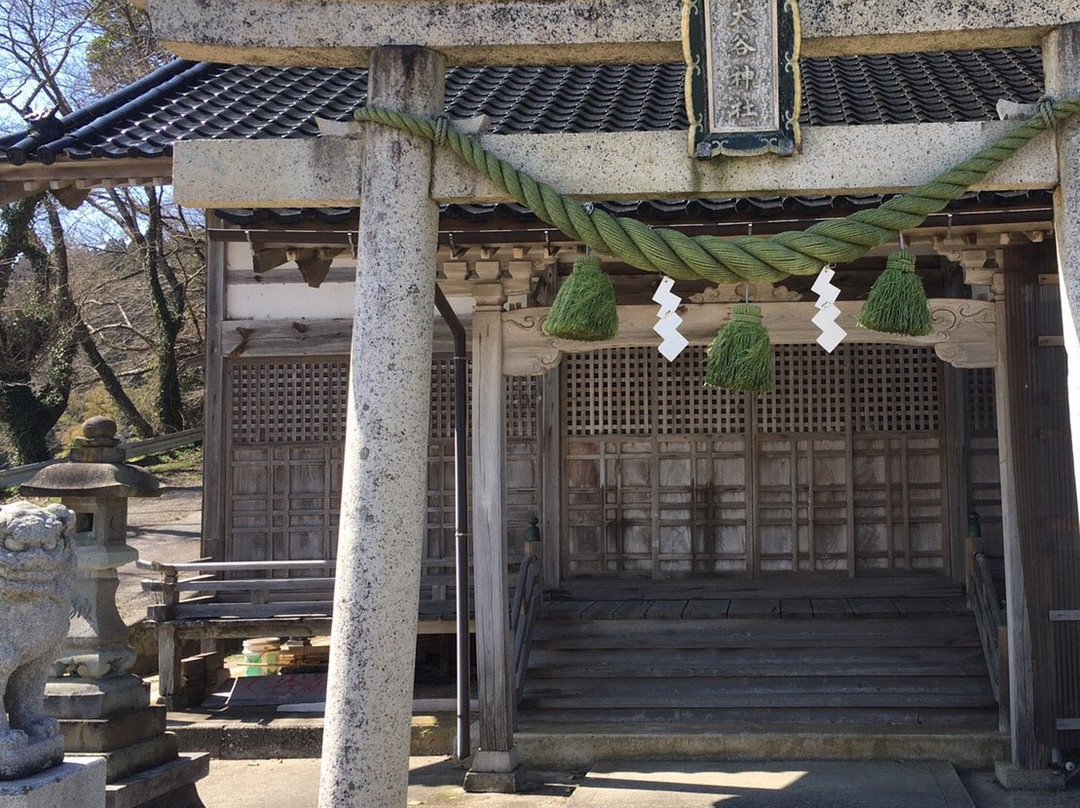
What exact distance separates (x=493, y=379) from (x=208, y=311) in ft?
12.6

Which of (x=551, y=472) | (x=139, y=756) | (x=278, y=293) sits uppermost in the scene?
(x=278, y=293)

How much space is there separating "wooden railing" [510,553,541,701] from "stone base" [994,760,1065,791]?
10.9ft

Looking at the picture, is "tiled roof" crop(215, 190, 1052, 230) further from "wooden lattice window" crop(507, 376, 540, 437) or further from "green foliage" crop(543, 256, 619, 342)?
"wooden lattice window" crop(507, 376, 540, 437)

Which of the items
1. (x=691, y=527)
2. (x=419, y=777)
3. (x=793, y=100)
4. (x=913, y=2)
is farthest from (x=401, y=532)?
(x=691, y=527)

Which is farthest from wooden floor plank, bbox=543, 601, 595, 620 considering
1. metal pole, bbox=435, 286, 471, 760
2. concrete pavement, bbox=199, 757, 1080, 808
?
concrete pavement, bbox=199, 757, 1080, 808

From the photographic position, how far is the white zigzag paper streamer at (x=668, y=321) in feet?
15.4

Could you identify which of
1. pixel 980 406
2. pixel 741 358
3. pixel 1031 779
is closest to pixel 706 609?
pixel 1031 779

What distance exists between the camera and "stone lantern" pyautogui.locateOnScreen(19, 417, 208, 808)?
642cm

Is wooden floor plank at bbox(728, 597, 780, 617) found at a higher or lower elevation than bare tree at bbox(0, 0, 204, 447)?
lower

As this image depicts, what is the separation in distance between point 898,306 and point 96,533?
528 centimetres

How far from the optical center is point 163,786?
6605 millimetres

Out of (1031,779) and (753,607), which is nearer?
(1031,779)

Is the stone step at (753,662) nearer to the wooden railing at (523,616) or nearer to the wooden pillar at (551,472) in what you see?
the wooden railing at (523,616)

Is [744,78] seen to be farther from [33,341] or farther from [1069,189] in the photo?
[33,341]
